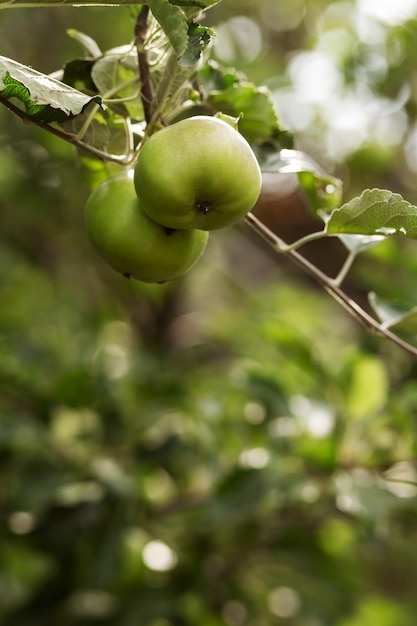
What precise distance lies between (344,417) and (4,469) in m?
0.65

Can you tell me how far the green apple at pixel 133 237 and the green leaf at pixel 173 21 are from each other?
133mm

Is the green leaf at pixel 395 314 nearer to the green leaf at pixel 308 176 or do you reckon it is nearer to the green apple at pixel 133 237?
the green leaf at pixel 308 176

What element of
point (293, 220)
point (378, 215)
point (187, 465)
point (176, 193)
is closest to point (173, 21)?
point (176, 193)

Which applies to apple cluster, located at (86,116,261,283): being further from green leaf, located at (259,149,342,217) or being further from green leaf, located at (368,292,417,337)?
green leaf, located at (368,292,417,337)

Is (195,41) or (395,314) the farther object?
(395,314)

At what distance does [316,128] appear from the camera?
217 centimetres

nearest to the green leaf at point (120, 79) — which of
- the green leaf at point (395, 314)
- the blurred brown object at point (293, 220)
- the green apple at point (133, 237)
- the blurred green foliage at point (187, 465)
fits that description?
the green apple at point (133, 237)

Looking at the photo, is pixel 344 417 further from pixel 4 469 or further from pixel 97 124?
pixel 97 124

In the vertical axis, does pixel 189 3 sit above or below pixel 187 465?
above

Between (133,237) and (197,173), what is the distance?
0.30 feet

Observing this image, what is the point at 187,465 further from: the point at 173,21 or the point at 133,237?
the point at 173,21

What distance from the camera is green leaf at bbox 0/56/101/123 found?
50cm

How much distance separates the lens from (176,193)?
547 mm

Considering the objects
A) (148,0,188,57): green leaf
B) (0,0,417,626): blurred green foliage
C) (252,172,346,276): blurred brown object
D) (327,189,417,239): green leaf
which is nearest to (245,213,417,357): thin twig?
(327,189,417,239): green leaf
